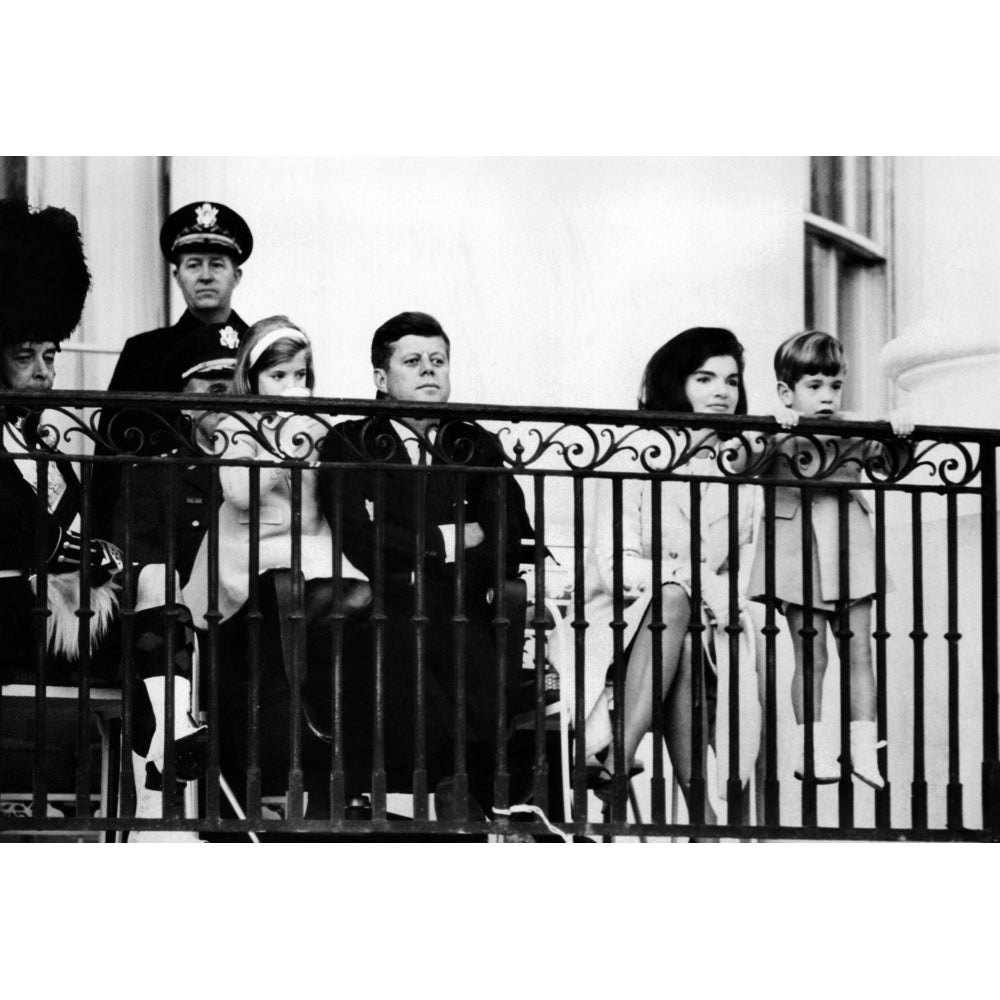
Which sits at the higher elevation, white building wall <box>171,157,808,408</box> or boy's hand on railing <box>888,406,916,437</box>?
white building wall <box>171,157,808,408</box>

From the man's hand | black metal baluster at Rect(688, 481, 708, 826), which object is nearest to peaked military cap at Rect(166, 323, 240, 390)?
the man's hand

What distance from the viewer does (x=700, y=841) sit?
6891 mm

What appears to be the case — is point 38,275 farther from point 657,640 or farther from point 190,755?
point 657,640

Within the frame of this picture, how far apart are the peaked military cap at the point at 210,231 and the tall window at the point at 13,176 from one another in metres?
0.55

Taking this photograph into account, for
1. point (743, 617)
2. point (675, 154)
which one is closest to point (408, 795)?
point (743, 617)

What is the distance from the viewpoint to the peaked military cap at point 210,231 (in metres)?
7.27

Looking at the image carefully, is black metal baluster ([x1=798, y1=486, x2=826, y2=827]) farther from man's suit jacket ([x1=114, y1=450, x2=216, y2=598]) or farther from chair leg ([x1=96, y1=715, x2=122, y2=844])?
chair leg ([x1=96, y1=715, x2=122, y2=844])

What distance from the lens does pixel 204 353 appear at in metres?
7.22

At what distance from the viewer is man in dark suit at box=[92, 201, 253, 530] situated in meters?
7.19

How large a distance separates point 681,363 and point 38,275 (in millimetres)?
2441

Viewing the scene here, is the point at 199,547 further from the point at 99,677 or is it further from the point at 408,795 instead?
the point at 408,795

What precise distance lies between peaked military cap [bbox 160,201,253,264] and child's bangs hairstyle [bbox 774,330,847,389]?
2.08 m

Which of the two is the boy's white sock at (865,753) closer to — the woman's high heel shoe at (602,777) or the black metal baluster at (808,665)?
the black metal baluster at (808,665)

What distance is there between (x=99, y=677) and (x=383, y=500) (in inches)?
49.3
